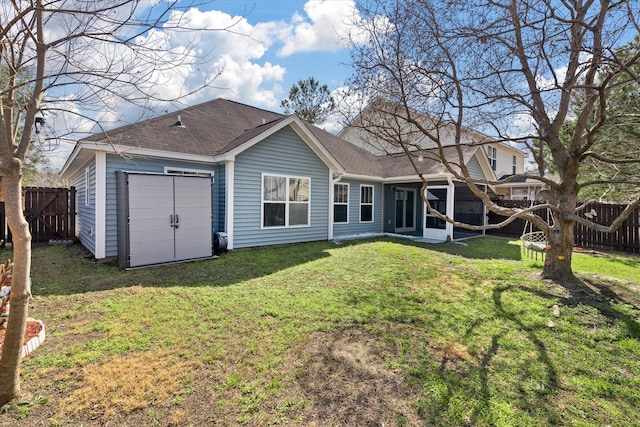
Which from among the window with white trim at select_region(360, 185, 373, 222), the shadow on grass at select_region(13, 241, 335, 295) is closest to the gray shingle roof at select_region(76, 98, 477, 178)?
the window with white trim at select_region(360, 185, 373, 222)

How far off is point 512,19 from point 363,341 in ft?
18.8

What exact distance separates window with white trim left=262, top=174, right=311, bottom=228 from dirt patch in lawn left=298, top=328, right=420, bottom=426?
6322mm

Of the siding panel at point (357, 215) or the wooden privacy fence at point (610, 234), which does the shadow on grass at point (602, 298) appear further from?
the siding panel at point (357, 215)

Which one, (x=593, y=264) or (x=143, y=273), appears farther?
(x=593, y=264)

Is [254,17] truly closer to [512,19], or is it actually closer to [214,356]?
[214,356]

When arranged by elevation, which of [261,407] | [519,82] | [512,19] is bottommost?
[261,407]

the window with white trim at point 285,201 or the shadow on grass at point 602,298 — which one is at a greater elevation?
the window with white trim at point 285,201

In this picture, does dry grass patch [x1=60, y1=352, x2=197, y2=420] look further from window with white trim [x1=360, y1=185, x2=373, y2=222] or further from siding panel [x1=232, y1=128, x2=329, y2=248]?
window with white trim [x1=360, y1=185, x2=373, y2=222]

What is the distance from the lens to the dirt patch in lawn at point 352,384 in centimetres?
247

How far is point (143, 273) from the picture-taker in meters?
6.40

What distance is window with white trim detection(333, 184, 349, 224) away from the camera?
39.9 ft

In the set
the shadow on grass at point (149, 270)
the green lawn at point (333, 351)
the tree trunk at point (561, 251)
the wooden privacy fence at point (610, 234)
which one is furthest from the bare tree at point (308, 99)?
the tree trunk at point (561, 251)

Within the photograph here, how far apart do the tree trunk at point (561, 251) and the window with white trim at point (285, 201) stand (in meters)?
6.93

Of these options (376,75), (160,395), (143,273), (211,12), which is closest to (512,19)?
(376,75)
